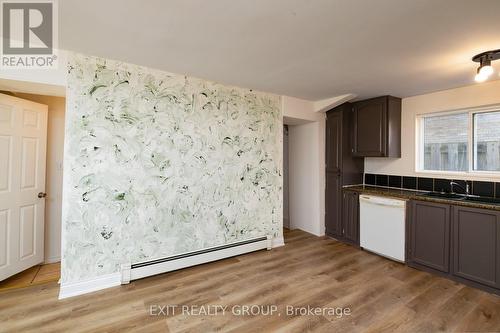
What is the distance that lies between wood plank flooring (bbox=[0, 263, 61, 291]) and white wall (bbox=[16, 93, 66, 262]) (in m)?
0.19

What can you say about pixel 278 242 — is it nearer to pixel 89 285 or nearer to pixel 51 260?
pixel 89 285

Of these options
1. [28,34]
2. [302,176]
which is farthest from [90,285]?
[302,176]

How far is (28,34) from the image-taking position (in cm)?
193

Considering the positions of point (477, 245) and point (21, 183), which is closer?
point (477, 245)

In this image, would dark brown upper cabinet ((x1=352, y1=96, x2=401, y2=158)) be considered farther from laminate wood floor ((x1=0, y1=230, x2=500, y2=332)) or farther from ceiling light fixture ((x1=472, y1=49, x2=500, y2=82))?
laminate wood floor ((x1=0, y1=230, x2=500, y2=332))

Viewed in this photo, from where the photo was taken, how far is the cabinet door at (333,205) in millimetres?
3933

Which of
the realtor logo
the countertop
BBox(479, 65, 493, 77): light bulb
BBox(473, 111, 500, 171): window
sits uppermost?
the realtor logo

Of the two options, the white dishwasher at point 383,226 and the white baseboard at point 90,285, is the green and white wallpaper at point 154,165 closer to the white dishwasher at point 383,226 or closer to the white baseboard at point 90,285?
the white baseboard at point 90,285

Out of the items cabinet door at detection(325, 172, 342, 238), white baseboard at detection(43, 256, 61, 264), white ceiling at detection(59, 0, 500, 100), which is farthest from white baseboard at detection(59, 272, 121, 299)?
cabinet door at detection(325, 172, 342, 238)

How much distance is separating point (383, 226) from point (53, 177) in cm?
449

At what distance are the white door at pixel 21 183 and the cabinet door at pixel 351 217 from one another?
4214 millimetres

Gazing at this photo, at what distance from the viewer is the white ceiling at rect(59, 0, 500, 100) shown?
61.4 inches

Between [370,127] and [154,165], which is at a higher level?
[370,127]

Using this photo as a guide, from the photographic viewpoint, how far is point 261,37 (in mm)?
1942
